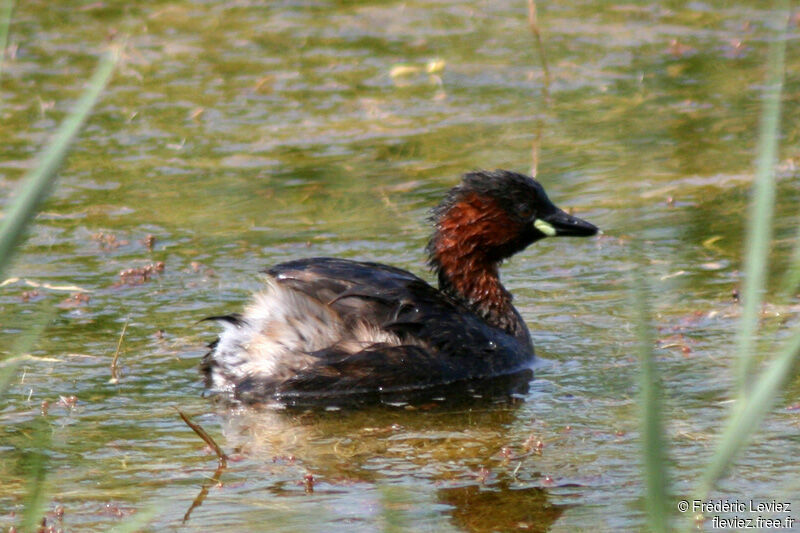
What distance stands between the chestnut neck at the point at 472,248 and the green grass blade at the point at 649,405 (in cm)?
452

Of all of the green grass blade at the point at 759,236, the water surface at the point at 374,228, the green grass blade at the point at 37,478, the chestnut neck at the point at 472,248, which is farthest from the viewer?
the chestnut neck at the point at 472,248

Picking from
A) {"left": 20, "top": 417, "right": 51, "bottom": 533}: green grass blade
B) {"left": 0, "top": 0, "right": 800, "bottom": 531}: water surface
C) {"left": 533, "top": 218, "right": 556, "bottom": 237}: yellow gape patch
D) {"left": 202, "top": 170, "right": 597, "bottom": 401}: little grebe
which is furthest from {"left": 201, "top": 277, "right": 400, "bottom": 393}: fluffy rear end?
→ {"left": 20, "top": 417, "right": 51, "bottom": 533}: green grass blade

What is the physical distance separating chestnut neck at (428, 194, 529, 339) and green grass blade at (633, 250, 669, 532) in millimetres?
4521

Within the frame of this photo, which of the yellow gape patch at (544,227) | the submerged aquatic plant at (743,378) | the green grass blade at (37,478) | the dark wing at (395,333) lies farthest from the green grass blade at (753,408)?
the yellow gape patch at (544,227)

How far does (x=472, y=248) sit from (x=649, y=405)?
4.76 meters

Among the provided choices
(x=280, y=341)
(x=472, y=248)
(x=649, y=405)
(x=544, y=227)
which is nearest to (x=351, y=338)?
(x=280, y=341)

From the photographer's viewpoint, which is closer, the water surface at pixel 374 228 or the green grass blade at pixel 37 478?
the green grass blade at pixel 37 478

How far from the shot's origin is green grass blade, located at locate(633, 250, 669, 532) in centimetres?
328

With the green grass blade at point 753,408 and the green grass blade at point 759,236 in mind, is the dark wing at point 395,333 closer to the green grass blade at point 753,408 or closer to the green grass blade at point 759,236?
the green grass blade at point 759,236

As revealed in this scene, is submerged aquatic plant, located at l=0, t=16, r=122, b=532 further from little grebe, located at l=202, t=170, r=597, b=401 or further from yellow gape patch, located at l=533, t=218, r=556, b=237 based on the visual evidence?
yellow gape patch, located at l=533, t=218, r=556, b=237

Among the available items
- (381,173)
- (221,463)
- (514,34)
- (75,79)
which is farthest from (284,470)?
(514,34)

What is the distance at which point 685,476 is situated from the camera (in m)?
5.79

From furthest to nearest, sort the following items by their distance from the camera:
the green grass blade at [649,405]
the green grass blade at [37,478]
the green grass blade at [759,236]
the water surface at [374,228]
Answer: the water surface at [374,228]
the green grass blade at [759,236]
the green grass blade at [37,478]
the green grass blade at [649,405]

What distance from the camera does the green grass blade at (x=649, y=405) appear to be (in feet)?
10.7
